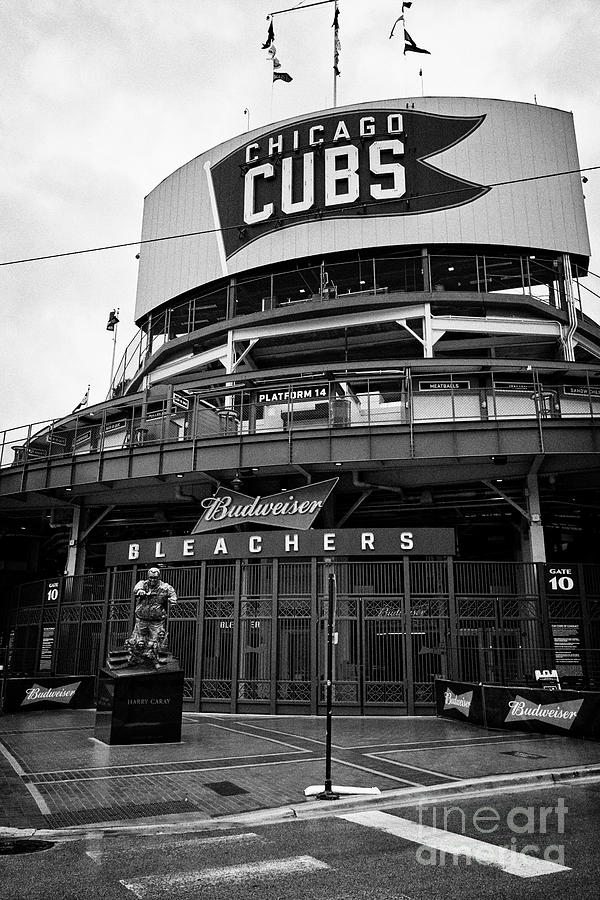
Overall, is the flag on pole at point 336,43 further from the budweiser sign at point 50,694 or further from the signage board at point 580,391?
the budweiser sign at point 50,694

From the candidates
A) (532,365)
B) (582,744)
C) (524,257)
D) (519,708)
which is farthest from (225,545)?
(524,257)

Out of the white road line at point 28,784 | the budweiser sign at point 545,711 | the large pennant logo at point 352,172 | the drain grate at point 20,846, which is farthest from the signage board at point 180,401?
the drain grate at point 20,846

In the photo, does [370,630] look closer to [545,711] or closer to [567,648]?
[545,711]

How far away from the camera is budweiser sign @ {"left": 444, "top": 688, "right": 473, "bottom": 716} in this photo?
16.1 metres

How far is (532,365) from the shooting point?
25.6 meters

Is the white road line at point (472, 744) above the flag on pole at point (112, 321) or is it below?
below

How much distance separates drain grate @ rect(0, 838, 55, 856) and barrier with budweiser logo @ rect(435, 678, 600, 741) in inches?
413

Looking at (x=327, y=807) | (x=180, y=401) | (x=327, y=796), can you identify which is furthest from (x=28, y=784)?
(x=180, y=401)

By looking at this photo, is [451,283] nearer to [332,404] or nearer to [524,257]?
[524,257]

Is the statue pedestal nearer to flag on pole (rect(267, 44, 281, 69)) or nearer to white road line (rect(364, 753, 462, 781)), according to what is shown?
white road line (rect(364, 753, 462, 781))

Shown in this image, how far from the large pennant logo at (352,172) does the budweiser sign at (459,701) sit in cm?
2330

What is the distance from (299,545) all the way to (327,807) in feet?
39.9

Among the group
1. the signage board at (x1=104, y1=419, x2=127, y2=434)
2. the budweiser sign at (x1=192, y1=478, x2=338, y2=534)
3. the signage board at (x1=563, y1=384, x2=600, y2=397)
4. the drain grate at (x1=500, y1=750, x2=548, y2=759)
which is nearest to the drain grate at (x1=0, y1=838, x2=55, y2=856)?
the drain grate at (x1=500, y1=750, x2=548, y2=759)

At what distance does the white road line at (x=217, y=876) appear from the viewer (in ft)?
18.8
